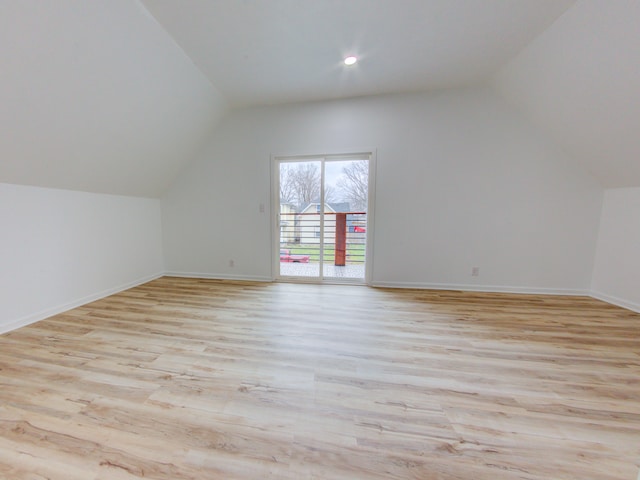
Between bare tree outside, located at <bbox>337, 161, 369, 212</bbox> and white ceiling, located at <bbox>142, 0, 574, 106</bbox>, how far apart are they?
0.94 metres

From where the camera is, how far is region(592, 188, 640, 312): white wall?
7.66 ft

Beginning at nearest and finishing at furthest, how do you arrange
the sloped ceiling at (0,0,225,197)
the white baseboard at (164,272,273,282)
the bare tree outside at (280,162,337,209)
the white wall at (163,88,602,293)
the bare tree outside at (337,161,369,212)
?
the sloped ceiling at (0,0,225,197) < the white wall at (163,88,602,293) < the bare tree outside at (337,161,369,212) < the bare tree outside at (280,162,337,209) < the white baseboard at (164,272,273,282)

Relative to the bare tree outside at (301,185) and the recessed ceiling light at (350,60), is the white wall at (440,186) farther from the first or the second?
the recessed ceiling light at (350,60)

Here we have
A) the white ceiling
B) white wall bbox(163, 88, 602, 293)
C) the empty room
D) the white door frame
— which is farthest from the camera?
the white door frame

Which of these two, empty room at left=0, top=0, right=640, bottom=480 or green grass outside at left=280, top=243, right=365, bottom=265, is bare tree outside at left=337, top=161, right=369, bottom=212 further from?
green grass outside at left=280, top=243, right=365, bottom=265

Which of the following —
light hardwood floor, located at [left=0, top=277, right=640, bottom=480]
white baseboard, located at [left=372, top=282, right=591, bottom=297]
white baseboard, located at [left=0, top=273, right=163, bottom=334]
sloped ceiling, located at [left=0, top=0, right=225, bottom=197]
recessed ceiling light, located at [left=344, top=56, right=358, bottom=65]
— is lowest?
light hardwood floor, located at [left=0, top=277, right=640, bottom=480]

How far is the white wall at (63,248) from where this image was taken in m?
1.88

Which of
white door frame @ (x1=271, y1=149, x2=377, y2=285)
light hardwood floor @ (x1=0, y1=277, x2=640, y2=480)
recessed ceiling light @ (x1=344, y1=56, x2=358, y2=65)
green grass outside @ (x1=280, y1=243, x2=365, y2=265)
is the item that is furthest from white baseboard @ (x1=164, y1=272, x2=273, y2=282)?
recessed ceiling light @ (x1=344, y1=56, x2=358, y2=65)

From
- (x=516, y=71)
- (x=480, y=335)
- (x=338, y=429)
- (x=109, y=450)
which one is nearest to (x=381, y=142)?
(x=516, y=71)

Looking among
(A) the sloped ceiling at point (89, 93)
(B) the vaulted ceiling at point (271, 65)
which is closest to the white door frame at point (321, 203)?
(B) the vaulted ceiling at point (271, 65)

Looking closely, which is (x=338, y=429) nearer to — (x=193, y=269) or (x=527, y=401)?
(x=527, y=401)

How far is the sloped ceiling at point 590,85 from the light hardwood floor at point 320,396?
1.67 meters

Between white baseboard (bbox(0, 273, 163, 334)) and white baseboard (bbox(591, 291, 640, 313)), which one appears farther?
white baseboard (bbox(591, 291, 640, 313))

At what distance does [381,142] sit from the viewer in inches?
115
